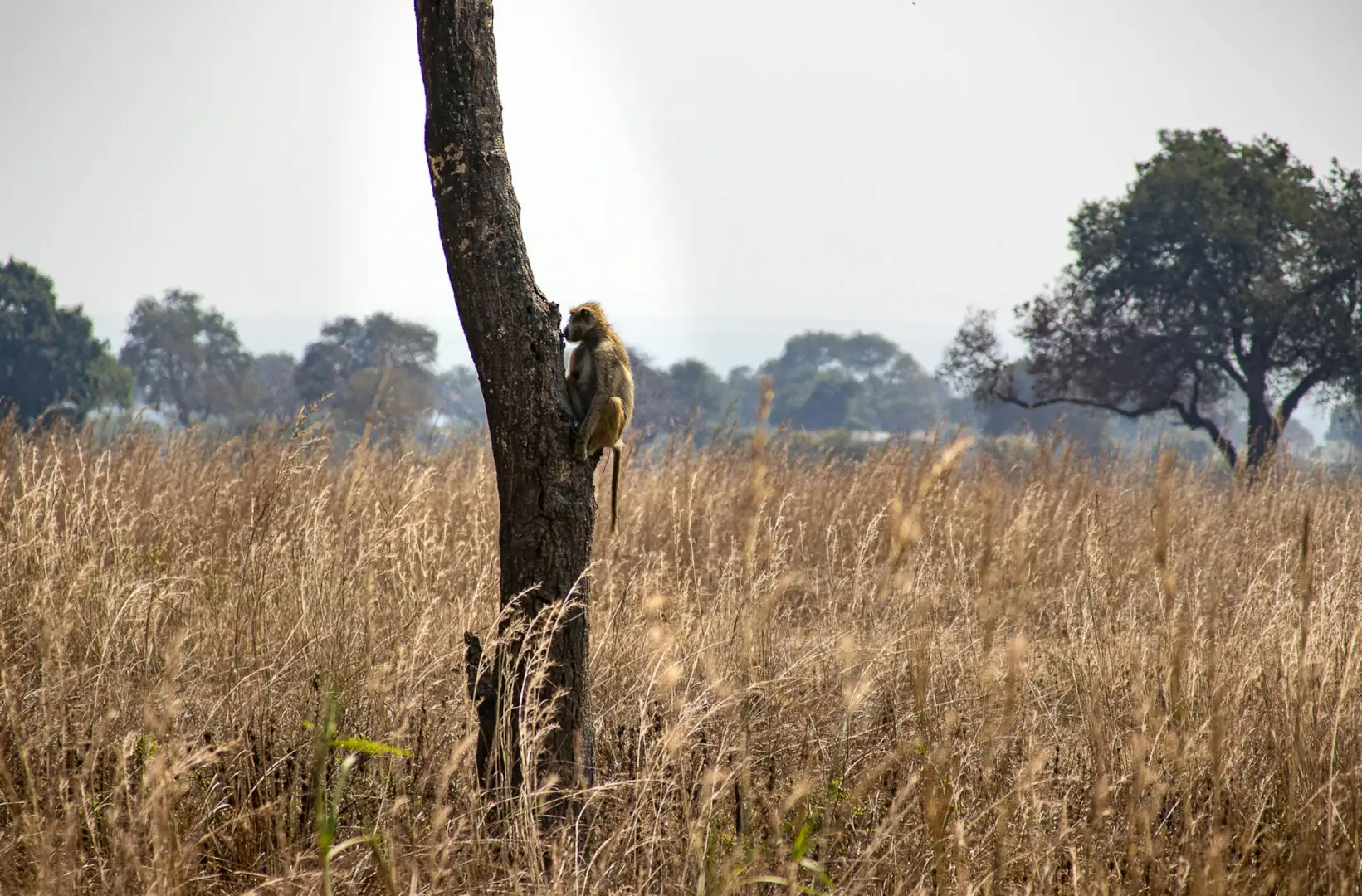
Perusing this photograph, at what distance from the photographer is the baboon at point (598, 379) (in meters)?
3.18

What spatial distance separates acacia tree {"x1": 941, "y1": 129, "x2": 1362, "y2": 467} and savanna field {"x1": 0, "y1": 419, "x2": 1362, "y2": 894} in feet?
66.2

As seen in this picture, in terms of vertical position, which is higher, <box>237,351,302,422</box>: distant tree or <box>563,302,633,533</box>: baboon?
<box>237,351,302,422</box>: distant tree

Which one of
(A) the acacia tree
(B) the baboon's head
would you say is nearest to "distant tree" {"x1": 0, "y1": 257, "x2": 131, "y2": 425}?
(A) the acacia tree

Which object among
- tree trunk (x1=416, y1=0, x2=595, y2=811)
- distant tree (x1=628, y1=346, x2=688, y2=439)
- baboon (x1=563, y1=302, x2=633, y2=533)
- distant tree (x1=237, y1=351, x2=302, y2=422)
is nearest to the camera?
tree trunk (x1=416, y1=0, x2=595, y2=811)

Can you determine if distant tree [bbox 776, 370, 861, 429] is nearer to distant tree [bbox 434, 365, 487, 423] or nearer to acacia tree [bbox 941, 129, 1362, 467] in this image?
distant tree [bbox 434, 365, 487, 423]

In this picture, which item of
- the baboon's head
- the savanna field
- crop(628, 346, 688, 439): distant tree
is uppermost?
crop(628, 346, 688, 439): distant tree

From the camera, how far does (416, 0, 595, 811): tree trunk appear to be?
2.67 metres

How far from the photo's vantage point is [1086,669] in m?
3.44

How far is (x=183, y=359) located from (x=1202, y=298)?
1995 inches

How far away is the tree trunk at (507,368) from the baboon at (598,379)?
0.24m

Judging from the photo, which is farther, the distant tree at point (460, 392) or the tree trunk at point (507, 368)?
the distant tree at point (460, 392)

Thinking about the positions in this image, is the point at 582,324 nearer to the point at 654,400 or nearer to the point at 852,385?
the point at 654,400

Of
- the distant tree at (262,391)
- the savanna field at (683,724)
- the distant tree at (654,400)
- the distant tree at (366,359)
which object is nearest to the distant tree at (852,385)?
the distant tree at (654,400)

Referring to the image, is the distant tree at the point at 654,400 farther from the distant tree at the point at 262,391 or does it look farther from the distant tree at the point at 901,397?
the distant tree at the point at 901,397
